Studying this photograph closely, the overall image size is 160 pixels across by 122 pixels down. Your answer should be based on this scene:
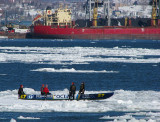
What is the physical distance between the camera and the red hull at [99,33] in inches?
4621

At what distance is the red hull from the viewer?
117m

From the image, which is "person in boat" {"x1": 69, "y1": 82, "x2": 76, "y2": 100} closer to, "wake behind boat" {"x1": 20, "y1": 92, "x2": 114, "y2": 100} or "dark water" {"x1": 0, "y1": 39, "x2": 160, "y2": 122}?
"wake behind boat" {"x1": 20, "y1": 92, "x2": 114, "y2": 100}

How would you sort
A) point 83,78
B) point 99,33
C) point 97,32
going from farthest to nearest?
point 97,32 < point 99,33 < point 83,78

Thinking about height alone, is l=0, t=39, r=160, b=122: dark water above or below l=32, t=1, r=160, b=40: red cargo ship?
above

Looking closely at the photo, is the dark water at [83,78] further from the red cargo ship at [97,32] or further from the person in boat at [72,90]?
the red cargo ship at [97,32]

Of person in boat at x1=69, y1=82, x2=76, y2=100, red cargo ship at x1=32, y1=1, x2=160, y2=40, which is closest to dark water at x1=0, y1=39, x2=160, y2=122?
person in boat at x1=69, y1=82, x2=76, y2=100

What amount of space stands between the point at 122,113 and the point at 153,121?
2546 mm

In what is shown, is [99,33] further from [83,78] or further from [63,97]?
Answer: [63,97]

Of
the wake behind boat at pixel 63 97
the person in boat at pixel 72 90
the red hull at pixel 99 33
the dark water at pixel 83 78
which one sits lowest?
the red hull at pixel 99 33

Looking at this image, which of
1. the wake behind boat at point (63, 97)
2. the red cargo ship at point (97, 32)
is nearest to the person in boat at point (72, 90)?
the wake behind boat at point (63, 97)

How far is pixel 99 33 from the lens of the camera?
396 ft

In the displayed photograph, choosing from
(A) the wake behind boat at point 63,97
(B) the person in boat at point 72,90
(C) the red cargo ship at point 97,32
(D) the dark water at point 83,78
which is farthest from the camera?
(C) the red cargo ship at point 97,32

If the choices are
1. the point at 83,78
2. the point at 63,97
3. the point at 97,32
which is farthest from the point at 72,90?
the point at 97,32

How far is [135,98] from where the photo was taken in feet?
85.1
